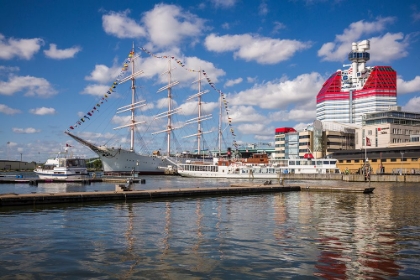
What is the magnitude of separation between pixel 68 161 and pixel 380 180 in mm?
64342

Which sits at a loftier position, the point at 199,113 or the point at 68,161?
the point at 199,113

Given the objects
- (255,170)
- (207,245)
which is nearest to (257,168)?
(255,170)

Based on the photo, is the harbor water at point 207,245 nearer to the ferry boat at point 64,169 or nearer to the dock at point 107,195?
Result: the dock at point 107,195

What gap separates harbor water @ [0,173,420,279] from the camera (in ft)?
42.7

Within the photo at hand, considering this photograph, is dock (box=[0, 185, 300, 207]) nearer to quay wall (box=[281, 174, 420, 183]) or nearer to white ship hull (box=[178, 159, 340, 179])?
quay wall (box=[281, 174, 420, 183])

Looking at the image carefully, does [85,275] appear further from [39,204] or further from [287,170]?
[287,170]

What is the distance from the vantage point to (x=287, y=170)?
11106 cm

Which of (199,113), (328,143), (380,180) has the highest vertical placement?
(199,113)

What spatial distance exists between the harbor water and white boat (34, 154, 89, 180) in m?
44.6

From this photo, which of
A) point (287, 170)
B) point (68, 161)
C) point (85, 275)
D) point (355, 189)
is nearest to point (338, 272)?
point (85, 275)

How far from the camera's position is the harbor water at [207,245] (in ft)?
42.7

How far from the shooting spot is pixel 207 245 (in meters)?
16.9

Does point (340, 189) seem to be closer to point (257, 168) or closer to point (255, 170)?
point (257, 168)

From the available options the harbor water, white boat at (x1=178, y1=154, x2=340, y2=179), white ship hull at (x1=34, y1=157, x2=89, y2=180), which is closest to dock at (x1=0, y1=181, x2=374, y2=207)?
the harbor water
